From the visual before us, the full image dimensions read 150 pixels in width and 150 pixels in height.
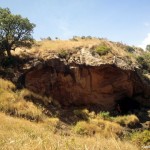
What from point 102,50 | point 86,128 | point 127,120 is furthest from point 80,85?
point 86,128

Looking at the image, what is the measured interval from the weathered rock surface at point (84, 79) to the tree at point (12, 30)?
2445 mm

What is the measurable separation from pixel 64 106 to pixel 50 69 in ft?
9.53

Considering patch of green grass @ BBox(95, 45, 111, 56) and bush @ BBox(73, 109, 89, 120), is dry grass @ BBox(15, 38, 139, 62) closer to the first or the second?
patch of green grass @ BBox(95, 45, 111, 56)

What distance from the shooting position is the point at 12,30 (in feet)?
68.3

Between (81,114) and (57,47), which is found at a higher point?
(57,47)

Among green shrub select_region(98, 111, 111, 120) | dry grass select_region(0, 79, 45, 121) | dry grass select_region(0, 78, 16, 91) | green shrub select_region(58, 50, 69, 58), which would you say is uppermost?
green shrub select_region(58, 50, 69, 58)

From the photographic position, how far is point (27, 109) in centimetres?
1573

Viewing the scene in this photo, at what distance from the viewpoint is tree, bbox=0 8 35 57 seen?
20.4 meters

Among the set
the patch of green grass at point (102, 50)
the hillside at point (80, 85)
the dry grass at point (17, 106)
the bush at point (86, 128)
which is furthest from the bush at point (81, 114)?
the patch of green grass at point (102, 50)

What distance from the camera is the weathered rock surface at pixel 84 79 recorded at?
20594 mm

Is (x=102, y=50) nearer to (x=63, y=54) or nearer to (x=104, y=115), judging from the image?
(x=63, y=54)

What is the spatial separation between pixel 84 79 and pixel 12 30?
6435mm

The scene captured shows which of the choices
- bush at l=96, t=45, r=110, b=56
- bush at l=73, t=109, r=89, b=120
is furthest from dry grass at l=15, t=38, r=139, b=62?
bush at l=73, t=109, r=89, b=120

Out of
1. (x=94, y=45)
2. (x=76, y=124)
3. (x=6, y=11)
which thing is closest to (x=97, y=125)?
(x=76, y=124)
